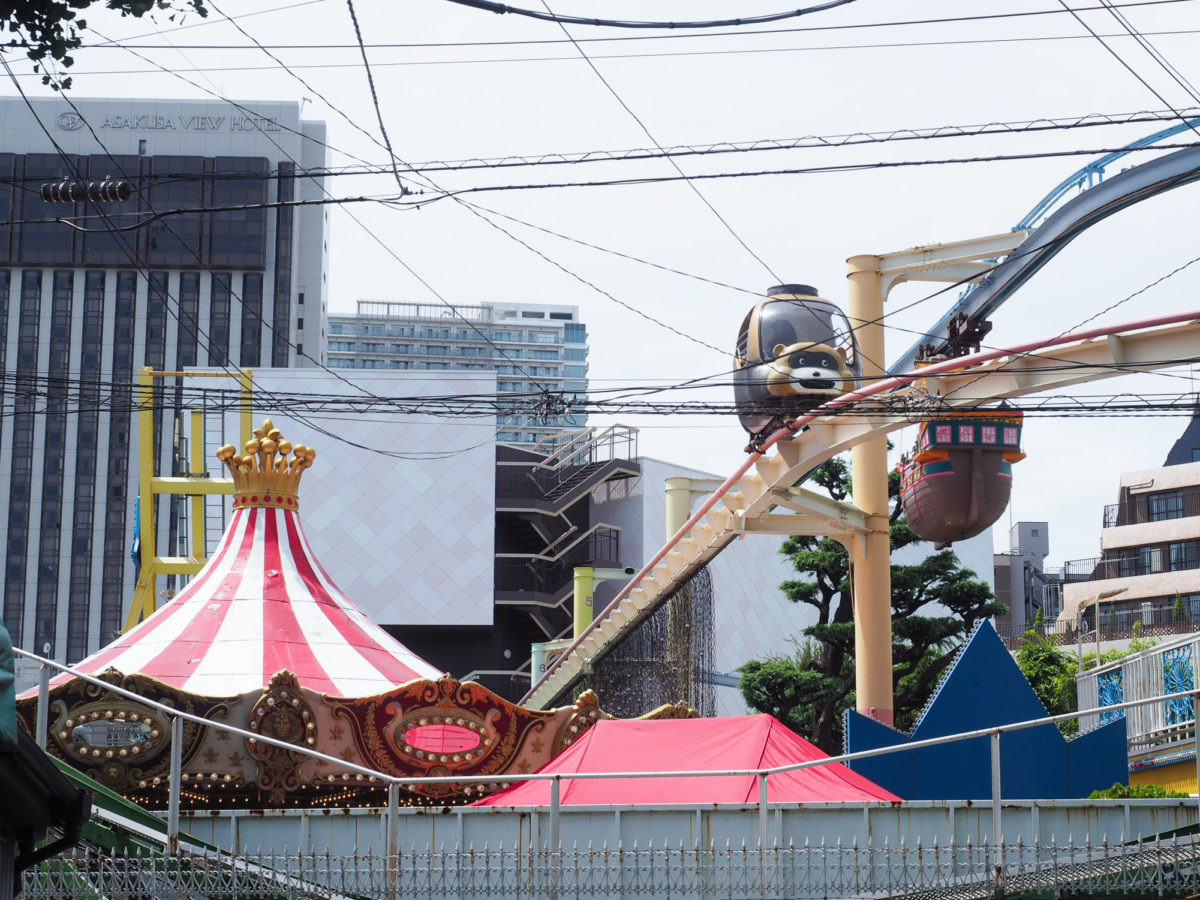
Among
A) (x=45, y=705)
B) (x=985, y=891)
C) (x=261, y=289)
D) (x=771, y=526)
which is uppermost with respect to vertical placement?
(x=261, y=289)

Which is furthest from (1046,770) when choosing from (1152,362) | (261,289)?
(261,289)

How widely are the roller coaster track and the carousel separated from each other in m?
3.70

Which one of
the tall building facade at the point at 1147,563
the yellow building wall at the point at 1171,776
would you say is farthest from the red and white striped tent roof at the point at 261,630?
the tall building facade at the point at 1147,563

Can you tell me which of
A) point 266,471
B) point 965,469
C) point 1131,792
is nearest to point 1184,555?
point 965,469

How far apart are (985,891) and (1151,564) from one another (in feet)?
149

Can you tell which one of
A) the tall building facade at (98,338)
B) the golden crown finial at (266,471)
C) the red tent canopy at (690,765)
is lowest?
the red tent canopy at (690,765)

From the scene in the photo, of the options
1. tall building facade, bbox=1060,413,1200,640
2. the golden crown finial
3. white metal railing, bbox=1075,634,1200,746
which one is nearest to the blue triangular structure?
white metal railing, bbox=1075,634,1200,746

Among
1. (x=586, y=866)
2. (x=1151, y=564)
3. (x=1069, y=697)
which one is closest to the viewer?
(x=586, y=866)

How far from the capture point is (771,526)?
71.7 ft

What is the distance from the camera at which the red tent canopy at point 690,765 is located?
13.8 metres

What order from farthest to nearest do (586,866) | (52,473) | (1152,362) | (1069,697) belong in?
1. (52,473)
2. (1069,697)
3. (1152,362)
4. (586,866)

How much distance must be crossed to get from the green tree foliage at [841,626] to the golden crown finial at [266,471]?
474 inches

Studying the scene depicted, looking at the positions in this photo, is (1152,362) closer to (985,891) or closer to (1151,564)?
(985,891)

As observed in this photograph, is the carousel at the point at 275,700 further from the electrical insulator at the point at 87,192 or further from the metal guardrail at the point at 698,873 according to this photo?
the electrical insulator at the point at 87,192
